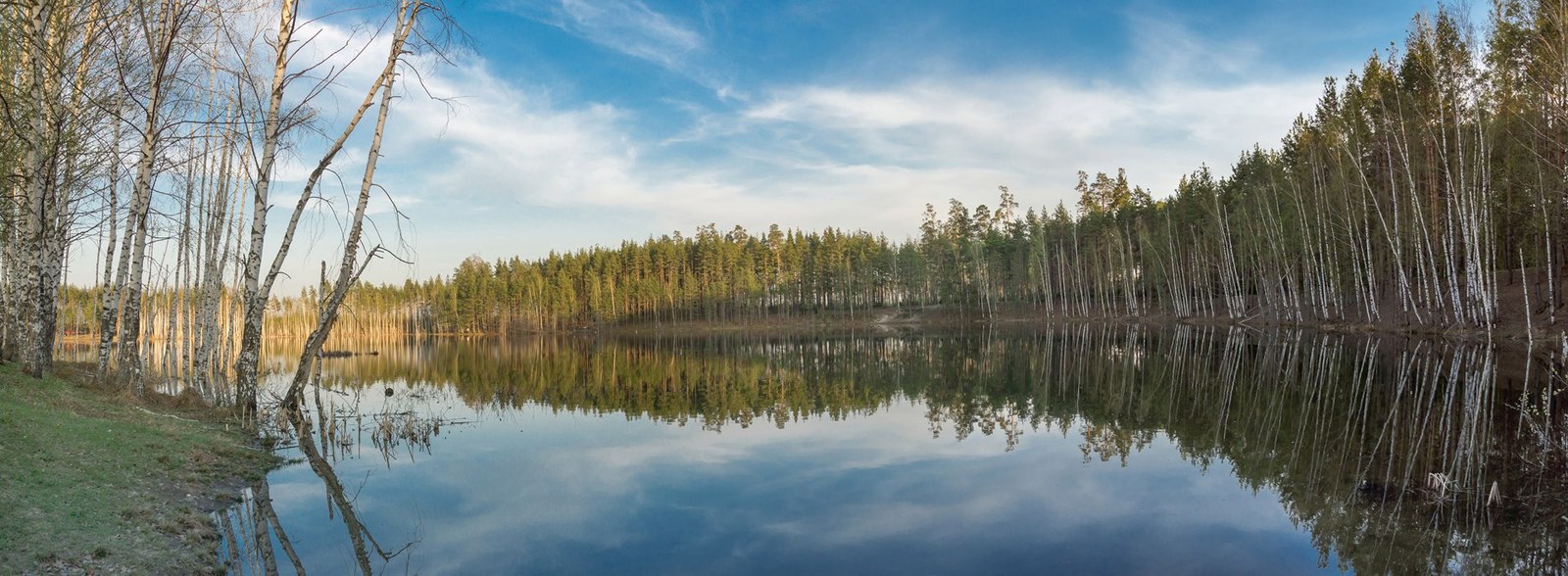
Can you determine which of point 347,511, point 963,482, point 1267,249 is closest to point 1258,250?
point 1267,249

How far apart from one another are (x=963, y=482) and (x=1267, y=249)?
46105 millimetres

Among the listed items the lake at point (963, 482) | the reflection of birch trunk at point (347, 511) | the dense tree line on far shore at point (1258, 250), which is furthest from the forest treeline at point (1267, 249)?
the reflection of birch trunk at point (347, 511)

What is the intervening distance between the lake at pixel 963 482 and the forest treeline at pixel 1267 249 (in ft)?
23.9

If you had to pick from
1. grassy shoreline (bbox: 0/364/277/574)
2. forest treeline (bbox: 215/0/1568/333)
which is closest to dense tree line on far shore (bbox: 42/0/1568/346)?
forest treeline (bbox: 215/0/1568/333)

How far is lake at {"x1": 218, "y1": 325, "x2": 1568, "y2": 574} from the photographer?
7164 millimetres

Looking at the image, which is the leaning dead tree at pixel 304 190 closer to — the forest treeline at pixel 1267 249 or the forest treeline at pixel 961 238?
the forest treeline at pixel 961 238

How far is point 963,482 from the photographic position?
404 inches

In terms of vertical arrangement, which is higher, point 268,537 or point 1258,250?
point 1258,250

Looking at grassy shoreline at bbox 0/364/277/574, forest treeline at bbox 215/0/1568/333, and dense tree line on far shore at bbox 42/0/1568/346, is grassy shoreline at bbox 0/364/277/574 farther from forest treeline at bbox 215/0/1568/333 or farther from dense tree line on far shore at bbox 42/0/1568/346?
forest treeline at bbox 215/0/1568/333

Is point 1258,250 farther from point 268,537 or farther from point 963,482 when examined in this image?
point 268,537

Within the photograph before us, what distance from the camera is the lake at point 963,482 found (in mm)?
7164

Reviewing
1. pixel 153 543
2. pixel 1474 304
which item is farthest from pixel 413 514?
pixel 1474 304

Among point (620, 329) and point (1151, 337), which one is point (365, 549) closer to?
point (1151, 337)

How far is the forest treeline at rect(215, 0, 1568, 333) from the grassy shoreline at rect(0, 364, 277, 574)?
2050 cm
